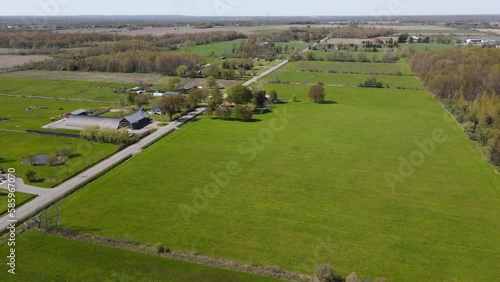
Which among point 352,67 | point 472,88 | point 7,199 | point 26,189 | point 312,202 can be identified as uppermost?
point 352,67

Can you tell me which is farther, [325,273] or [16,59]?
[16,59]

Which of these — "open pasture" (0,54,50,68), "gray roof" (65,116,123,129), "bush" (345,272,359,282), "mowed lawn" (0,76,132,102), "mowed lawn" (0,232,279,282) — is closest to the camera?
"bush" (345,272,359,282)

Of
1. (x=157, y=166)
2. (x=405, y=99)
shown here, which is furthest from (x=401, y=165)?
(x=405, y=99)

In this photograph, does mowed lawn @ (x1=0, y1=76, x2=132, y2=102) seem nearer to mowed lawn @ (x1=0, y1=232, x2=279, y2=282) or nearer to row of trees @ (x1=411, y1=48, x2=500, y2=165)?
mowed lawn @ (x1=0, y1=232, x2=279, y2=282)

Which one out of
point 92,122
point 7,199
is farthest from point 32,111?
point 7,199

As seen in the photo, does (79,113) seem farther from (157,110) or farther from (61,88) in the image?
(61,88)

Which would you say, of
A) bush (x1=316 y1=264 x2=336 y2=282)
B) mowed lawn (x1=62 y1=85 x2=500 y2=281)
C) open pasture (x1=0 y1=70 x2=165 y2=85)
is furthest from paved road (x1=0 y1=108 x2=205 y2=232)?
open pasture (x1=0 y1=70 x2=165 y2=85)

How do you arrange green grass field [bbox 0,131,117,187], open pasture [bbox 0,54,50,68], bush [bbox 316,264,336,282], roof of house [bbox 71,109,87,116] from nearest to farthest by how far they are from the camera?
bush [bbox 316,264,336,282] < green grass field [bbox 0,131,117,187] < roof of house [bbox 71,109,87,116] < open pasture [bbox 0,54,50,68]
